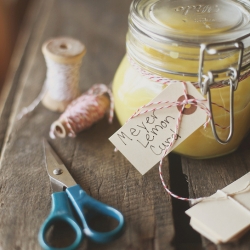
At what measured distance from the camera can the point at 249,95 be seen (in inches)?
23.5

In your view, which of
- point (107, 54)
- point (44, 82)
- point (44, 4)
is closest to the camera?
point (44, 82)

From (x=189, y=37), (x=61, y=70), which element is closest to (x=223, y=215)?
(x=189, y=37)

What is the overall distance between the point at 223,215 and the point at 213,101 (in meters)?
0.17

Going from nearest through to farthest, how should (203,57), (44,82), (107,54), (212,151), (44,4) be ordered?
(203,57), (212,151), (44,82), (107,54), (44,4)

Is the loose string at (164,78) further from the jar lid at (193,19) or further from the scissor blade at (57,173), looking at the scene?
the scissor blade at (57,173)

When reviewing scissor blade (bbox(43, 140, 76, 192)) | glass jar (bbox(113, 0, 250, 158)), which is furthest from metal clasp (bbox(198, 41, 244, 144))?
scissor blade (bbox(43, 140, 76, 192))

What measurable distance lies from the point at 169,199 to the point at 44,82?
0.44 metres

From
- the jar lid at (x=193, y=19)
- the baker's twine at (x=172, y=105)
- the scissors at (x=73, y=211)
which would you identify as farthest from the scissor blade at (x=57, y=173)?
the jar lid at (x=193, y=19)

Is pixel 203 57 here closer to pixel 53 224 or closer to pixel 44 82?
pixel 53 224

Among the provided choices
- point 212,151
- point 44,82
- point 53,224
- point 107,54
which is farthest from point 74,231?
point 107,54

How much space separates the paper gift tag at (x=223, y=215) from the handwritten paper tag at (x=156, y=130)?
101mm

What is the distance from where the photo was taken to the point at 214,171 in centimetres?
61

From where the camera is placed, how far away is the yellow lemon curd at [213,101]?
57 cm

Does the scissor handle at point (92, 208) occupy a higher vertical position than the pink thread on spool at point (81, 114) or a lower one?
higher
